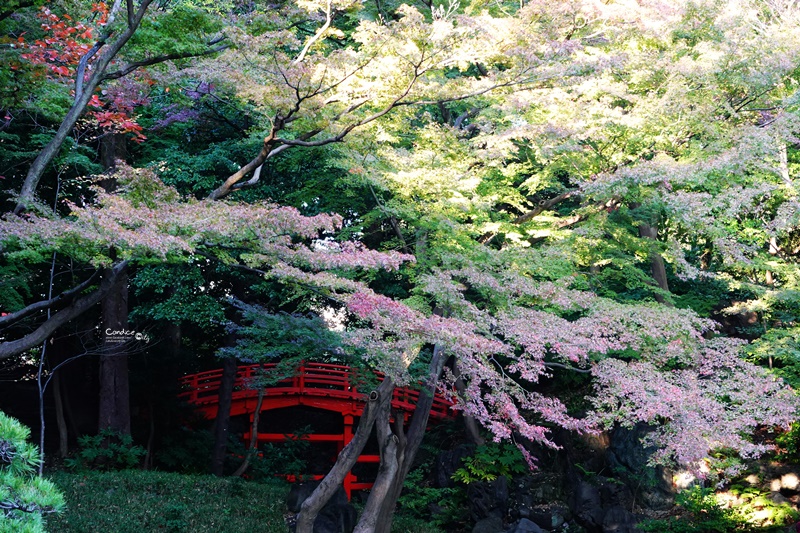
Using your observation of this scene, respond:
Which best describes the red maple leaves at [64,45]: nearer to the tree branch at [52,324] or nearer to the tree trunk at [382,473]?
the tree branch at [52,324]

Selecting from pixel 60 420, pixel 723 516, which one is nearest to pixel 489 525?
pixel 723 516

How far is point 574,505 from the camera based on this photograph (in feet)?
40.7

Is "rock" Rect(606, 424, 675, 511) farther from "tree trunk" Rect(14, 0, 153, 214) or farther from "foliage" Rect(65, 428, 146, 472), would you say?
"tree trunk" Rect(14, 0, 153, 214)

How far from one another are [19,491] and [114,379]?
901cm

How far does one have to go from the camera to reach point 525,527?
11.3 meters

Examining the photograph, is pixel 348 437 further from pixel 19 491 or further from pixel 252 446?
pixel 19 491

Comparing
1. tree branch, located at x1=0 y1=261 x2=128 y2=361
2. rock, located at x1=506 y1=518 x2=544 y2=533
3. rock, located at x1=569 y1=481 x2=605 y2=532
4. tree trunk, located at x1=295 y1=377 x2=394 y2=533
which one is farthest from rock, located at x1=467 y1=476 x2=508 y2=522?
tree branch, located at x1=0 y1=261 x2=128 y2=361

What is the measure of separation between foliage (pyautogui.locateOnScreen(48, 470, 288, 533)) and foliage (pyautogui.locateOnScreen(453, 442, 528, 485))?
370cm

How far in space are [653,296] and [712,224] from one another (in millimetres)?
3426

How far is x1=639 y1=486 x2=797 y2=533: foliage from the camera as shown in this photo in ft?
33.4

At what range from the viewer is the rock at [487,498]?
12586 mm

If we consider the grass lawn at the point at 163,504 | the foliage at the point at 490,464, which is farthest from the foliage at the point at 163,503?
the foliage at the point at 490,464

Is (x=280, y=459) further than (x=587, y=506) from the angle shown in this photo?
Yes

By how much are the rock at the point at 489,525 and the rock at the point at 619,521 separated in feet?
6.06
